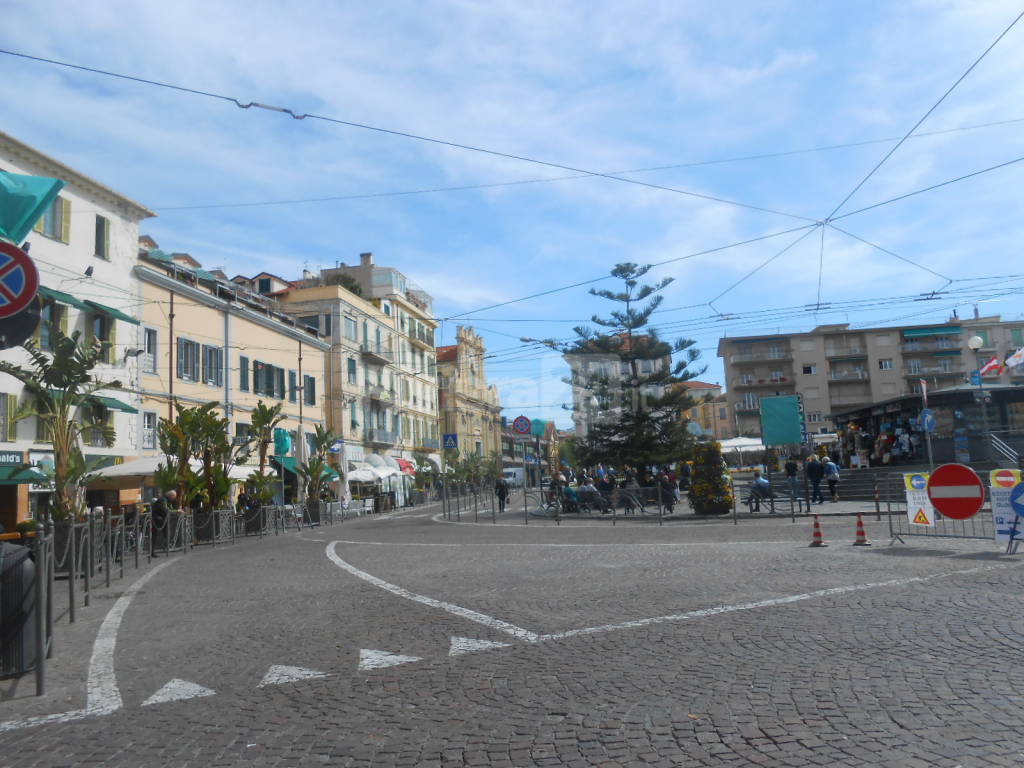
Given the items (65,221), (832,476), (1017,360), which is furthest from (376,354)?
(1017,360)

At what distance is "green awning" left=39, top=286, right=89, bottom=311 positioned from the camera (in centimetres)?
2475

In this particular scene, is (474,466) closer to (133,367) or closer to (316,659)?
(133,367)

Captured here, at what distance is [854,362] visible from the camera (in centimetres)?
8538

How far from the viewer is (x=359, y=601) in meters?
9.50

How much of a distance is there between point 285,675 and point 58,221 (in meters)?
25.7

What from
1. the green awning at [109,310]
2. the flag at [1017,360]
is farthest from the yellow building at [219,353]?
the flag at [1017,360]

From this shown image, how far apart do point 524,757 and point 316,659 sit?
2.87 metres

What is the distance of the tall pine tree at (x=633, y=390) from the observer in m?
37.4

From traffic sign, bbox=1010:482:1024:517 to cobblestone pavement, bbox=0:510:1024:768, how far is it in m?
1.00

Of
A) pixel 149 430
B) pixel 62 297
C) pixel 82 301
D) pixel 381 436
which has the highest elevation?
pixel 82 301

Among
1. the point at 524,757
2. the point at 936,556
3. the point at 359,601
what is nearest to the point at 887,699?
the point at 524,757

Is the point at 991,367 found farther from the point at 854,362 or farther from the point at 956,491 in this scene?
the point at 854,362

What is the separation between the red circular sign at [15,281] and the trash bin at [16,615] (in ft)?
5.64

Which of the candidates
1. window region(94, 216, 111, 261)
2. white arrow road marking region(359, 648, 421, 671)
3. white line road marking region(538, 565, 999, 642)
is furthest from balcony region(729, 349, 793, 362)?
white arrow road marking region(359, 648, 421, 671)
